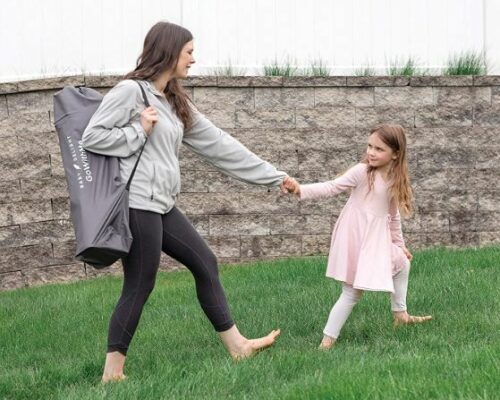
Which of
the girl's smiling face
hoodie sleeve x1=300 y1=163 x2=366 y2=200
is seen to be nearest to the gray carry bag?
hoodie sleeve x1=300 y1=163 x2=366 y2=200

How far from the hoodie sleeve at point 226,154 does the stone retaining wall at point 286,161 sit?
3.64 m

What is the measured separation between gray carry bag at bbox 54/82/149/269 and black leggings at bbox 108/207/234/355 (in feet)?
0.59

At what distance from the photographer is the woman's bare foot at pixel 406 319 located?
251 inches

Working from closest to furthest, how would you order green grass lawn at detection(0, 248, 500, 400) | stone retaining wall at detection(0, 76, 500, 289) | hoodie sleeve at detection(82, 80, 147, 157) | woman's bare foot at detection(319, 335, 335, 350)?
green grass lawn at detection(0, 248, 500, 400) < hoodie sleeve at detection(82, 80, 147, 157) < woman's bare foot at detection(319, 335, 335, 350) < stone retaining wall at detection(0, 76, 500, 289)

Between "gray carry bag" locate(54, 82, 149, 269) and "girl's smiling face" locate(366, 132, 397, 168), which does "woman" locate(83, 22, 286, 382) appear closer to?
"gray carry bag" locate(54, 82, 149, 269)

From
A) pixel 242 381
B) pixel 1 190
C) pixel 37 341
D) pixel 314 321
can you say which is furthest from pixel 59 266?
pixel 242 381

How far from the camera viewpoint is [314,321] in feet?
22.2

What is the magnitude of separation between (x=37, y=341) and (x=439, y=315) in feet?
8.66

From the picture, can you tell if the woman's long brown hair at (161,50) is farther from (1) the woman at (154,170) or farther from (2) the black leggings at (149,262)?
(2) the black leggings at (149,262)

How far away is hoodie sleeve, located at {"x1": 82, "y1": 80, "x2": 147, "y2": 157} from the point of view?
5094 millimetres

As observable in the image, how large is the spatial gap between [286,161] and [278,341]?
3578 mm

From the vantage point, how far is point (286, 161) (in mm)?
9672

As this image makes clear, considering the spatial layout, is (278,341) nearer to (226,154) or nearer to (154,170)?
(226,154)

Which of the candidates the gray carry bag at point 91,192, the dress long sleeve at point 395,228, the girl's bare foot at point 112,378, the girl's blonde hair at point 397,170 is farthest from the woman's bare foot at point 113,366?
the dress long sleeve at point 395,228
